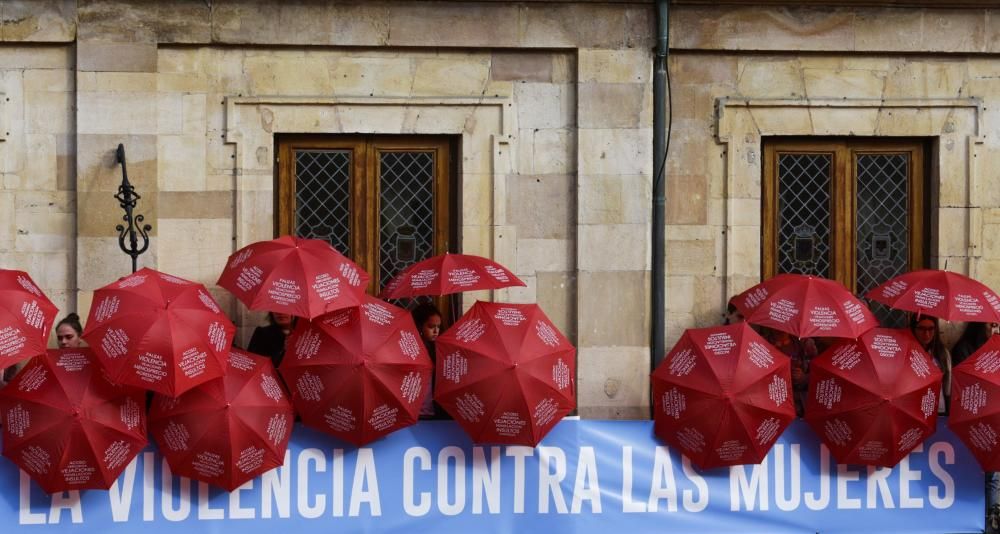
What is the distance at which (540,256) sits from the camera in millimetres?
12922

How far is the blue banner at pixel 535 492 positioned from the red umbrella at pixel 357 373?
11.7 inches

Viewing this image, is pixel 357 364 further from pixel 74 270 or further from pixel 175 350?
pixel 74 270

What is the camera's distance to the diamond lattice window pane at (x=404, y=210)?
13016 millimetres

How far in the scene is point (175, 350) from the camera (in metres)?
9.76

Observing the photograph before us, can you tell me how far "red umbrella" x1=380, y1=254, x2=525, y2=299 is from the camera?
11.2m

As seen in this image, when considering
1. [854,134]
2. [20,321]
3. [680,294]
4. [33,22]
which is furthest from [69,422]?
[854,134]

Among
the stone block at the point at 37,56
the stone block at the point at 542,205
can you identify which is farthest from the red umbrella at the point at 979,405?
the stone block at the point at 37,56

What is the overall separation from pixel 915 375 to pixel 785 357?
3.27ft

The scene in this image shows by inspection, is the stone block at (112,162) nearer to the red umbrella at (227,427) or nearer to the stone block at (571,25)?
the red umbrella at (227,427)

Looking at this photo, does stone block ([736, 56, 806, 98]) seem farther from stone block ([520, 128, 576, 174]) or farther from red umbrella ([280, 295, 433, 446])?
red umbrella ([280, 295, 433, 446])

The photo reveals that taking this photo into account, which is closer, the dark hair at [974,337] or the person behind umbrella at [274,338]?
the person behind umbrella at [274,338]

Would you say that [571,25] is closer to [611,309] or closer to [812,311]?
[611,309]

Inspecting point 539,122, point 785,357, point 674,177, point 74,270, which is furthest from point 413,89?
point 785,357

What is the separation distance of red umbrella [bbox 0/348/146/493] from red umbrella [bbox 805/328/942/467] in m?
4.96
